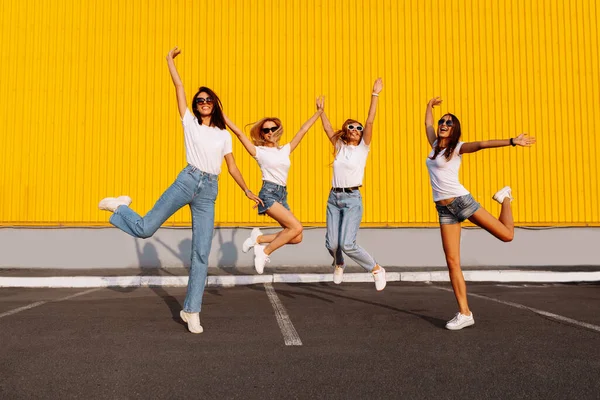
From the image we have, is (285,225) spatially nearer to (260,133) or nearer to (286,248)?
(260,133)

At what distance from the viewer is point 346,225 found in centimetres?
571

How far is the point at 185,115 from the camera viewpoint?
4.24m

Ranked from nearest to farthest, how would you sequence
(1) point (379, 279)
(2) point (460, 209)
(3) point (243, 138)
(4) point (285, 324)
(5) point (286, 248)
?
1. (2) point (460, 209)
2. (4) point (285, 324)
3. (3) point (243, 138)
4. (1) point (379, 279)
5. (5) point (286, 248)

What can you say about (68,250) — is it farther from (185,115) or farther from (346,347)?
(346,347)

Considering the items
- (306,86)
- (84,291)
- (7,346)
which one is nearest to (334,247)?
(7,346)

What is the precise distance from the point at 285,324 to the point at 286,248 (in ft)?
20.5

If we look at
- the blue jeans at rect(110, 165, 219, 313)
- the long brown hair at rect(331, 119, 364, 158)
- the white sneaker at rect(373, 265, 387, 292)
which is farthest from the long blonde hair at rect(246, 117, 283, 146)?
the white sneaker at rect(373, 265, 387, 292)

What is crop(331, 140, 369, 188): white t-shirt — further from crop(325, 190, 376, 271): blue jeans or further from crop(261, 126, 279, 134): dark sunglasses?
crop(261, 126, 279, 134): dark sunglasses

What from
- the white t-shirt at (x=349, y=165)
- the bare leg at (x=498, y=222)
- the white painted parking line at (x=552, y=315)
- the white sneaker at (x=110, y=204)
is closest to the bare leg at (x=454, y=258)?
the bare leg at (x=498, y=222)

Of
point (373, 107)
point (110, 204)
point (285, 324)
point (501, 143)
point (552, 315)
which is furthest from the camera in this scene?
point (373, 107)

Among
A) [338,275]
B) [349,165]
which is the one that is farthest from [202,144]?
[338,275]

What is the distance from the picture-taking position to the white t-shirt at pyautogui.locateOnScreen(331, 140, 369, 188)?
571 cm

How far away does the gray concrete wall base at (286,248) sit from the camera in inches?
424

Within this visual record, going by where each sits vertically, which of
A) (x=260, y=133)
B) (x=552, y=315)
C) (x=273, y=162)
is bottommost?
(x=552, y=315)
